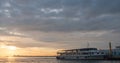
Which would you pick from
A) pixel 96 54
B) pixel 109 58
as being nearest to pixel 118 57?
pixel 109 58

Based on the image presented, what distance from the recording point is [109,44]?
194375 millimetres

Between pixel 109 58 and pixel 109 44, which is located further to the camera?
pixel 109 44

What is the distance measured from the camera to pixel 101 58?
188m

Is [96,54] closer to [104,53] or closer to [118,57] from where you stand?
[104,53]

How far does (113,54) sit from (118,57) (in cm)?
1009

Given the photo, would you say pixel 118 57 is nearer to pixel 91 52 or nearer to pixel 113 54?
pixel 113 54

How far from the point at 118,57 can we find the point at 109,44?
16772 mm

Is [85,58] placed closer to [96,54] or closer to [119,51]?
[96,54]

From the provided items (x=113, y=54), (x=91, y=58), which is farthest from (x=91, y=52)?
(x=113, y=54)

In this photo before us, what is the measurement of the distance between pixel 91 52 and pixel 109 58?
21.2m

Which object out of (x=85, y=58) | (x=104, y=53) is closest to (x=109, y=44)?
(x=104, y=53)

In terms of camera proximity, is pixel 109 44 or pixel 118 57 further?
pixel 109 44

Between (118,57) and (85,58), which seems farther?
(85,58)

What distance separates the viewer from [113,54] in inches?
7510
